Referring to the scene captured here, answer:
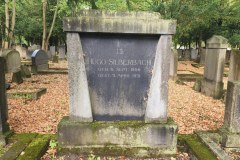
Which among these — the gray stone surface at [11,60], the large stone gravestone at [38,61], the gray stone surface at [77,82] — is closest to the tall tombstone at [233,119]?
the gray stone surface at [77,82]

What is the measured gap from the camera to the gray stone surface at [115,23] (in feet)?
11.7

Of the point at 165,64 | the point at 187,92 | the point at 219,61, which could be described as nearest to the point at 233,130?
the point at 165,64

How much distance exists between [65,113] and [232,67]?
222 inches

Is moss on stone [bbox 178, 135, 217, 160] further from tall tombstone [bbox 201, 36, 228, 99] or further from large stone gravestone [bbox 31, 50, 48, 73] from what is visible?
large stone gravestone [bbox 31, 50, 48, 73]

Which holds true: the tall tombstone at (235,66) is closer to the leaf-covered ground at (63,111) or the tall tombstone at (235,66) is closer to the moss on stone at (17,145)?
the leaf-covered ground at (63,111)

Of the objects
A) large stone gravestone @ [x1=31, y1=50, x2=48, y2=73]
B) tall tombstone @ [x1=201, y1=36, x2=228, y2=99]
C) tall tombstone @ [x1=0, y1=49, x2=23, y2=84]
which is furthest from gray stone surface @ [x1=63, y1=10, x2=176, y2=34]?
large stone gravestone @ [x1=31, y1=50, x2=48, y2=73]

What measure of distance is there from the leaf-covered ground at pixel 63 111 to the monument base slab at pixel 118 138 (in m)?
1.95

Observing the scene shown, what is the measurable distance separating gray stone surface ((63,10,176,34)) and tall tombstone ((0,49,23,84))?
8261mm

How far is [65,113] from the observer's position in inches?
279

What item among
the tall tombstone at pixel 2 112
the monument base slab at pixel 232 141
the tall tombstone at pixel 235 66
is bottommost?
the monument base slab at pixel 232 141

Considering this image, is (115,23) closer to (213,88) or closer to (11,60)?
(213,88)

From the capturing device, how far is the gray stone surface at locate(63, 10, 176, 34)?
3.56m

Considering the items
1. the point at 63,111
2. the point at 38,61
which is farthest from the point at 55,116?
the point at 38,61

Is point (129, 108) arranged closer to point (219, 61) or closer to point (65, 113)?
point (65, 113)
